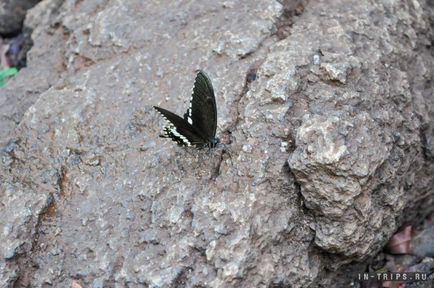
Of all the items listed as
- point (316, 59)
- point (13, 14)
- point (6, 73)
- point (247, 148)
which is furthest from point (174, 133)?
point (13, 14)

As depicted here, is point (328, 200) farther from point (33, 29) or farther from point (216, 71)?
point (33, 29)

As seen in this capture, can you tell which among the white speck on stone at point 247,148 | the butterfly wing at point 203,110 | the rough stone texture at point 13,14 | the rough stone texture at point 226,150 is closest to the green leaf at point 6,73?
the rough stone texture at point 226,150

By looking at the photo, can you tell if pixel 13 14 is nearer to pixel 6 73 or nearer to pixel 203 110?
pixel 6 73

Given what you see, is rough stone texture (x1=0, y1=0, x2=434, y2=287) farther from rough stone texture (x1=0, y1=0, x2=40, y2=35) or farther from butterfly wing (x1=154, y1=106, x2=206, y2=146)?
rough stone texture (x1=0, y1=0, x2=40, y2=35)

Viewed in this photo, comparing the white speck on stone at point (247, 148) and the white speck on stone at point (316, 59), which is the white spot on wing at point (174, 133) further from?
the white speck on stone at point (316, 59)

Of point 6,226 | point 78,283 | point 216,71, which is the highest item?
point 216,71

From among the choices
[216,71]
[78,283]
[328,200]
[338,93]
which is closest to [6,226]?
Result: [78,283]
